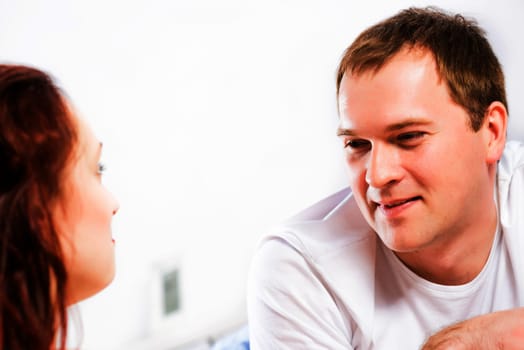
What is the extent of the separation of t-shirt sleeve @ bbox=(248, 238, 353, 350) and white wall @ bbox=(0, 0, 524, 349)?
0.76m

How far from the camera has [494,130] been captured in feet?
4.81

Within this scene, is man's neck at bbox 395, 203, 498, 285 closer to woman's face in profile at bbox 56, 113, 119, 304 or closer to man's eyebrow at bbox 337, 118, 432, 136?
man's eyebrow at bbox 337, 118, 432, 136

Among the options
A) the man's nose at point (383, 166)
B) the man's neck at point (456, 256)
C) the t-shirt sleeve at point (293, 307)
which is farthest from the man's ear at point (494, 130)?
the t-shirt sleeve at point (293, 307)

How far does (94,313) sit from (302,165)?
0.88m

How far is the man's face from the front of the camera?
132 cm

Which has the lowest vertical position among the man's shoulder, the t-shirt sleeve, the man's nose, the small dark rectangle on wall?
the small dark rectangle on wall

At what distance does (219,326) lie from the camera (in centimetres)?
236

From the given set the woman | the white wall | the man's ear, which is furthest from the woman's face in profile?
the white wall

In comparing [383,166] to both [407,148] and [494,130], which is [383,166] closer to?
[407,148]

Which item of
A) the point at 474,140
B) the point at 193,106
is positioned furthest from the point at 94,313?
the point at 474,140

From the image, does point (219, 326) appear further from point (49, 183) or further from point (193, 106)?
point (49, 183)

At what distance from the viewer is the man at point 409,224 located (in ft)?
4.34

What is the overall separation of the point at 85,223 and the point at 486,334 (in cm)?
82

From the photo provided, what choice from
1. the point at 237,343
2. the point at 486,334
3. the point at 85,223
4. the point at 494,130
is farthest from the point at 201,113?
the point at 85,223
